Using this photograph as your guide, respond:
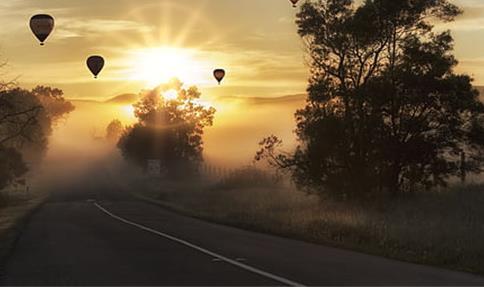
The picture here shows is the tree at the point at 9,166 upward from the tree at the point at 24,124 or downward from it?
downward

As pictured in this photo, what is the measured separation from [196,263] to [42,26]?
2846 cm

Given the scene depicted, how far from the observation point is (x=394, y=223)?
68.0ft

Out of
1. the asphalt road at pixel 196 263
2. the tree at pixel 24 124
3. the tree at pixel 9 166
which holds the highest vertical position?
the tree at pixel 24 124

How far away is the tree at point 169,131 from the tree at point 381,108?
49.3 metres

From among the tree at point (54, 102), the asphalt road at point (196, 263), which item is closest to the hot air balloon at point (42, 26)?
the asphalt road at point (196, 263)

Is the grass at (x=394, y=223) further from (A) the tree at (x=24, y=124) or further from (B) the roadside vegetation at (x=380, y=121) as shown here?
(A) the tree at (x=24, y=124)

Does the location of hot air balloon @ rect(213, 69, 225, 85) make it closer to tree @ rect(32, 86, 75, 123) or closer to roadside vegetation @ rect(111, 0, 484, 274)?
roadside vegetation @ rect(111, 0, 484, 274)

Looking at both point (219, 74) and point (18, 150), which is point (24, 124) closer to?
point (219, 74)

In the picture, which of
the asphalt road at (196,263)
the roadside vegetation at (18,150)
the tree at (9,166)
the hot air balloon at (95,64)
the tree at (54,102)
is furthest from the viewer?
the tree at (54,102)

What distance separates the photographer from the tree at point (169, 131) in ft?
269

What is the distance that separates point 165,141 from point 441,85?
55.7m

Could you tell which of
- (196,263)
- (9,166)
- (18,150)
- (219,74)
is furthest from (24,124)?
(18,150)

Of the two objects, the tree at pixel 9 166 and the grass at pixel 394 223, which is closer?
the grass at pixel 394 223

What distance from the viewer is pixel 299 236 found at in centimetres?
1950
